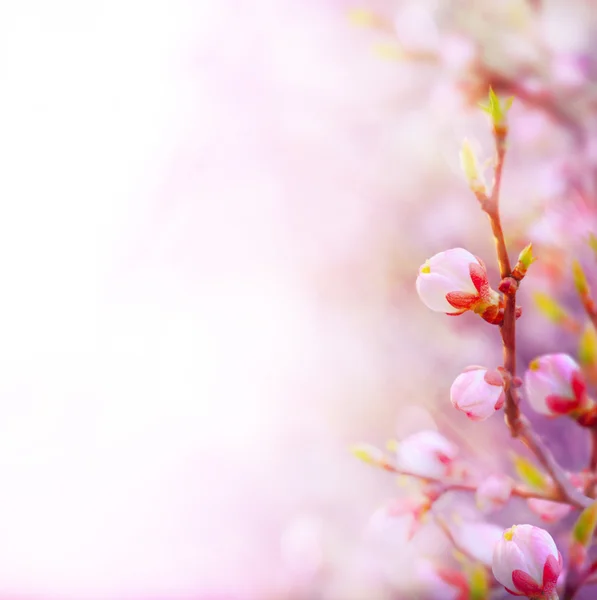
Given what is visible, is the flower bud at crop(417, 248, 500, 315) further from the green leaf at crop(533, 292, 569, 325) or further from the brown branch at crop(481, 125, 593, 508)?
the green leaf at crop(533, 292, 569, 325)

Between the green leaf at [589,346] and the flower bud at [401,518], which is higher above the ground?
the green leaf at [589,346]

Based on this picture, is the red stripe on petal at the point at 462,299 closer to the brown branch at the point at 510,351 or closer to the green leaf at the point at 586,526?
the brown branch at the point at 510,351

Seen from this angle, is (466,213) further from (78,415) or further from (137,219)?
(78,415)

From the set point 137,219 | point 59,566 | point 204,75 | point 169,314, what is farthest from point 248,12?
point 59,566

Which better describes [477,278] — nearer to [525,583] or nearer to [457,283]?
[457,283]

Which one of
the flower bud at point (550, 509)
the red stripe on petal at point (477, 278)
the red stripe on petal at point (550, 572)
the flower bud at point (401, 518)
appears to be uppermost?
the red stripe on petal at point (477, 278)

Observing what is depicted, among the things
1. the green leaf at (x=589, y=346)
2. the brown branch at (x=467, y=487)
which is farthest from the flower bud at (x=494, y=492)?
the green leaf at (x=589, y=346)

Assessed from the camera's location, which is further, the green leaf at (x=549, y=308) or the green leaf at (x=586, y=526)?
the green leaf at (x=549, y=308)

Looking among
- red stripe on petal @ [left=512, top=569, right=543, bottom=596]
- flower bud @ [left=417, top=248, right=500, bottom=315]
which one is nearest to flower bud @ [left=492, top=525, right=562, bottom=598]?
red stripe on petal @ [left=512, top=569, right=543, bottom=596]
